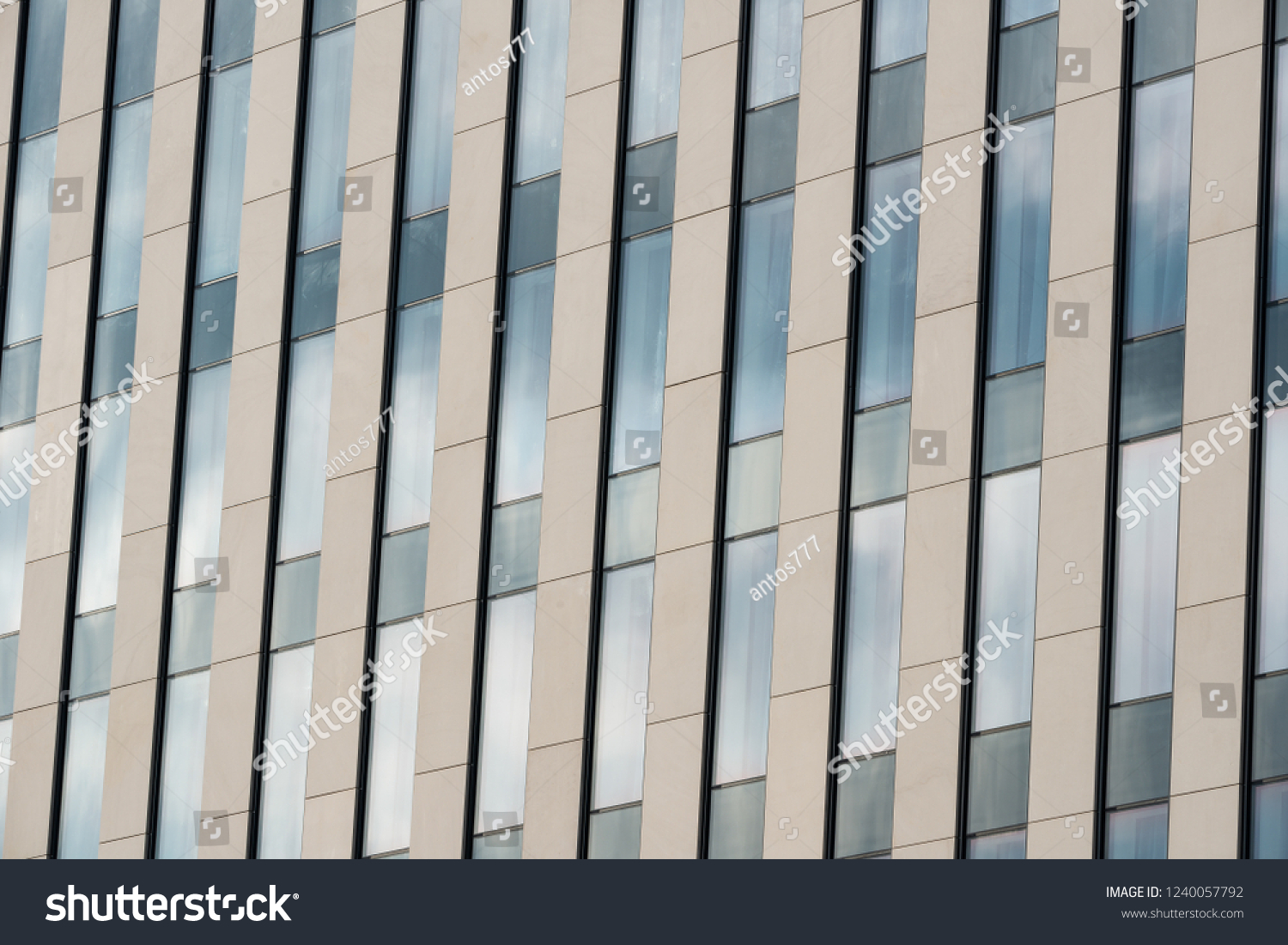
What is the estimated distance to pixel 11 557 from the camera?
34938 millimetres

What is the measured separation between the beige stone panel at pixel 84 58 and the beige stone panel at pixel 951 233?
13542mm

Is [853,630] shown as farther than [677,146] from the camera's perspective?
No

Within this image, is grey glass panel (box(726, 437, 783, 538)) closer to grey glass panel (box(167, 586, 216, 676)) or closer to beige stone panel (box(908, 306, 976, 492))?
beige stone panel (box(908, 306, 976, 492))

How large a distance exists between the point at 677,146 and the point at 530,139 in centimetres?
232

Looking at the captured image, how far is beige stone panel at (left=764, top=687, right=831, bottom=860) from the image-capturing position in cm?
2848

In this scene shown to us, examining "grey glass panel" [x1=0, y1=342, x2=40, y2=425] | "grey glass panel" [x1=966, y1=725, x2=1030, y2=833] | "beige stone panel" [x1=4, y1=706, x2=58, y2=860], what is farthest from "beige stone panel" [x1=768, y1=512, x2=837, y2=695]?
"grey glass panel" [x1=0, y1=342, x2=40, y2=425]

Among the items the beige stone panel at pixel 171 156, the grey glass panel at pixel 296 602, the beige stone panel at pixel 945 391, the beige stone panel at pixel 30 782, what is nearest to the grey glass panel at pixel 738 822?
the beige stone panel at pixel 945 391

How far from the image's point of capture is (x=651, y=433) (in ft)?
101

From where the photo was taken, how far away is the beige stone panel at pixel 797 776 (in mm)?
28484

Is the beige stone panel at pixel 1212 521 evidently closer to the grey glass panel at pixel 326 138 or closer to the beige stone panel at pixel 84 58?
the grey glass panel at pixel 326 138

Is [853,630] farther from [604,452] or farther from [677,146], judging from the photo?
[677,146]

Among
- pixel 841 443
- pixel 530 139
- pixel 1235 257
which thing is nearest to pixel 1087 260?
pixel 1235 257

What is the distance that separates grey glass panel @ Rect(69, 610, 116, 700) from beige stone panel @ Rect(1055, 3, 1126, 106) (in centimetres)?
1505
